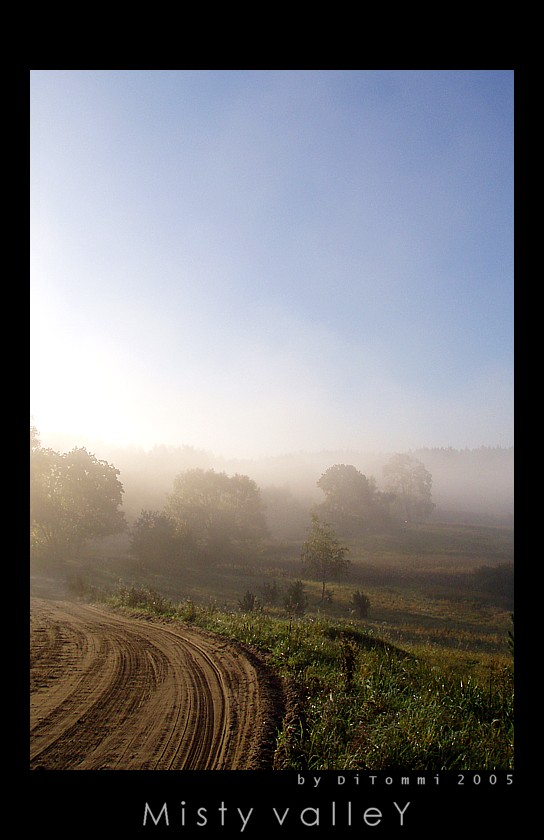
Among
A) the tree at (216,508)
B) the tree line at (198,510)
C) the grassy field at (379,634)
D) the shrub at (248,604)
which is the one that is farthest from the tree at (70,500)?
the shrub at (248,604)

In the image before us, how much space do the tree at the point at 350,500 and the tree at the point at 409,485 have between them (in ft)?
3.00

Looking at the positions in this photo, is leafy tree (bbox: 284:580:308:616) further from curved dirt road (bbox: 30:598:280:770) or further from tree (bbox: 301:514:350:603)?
curved dirt road (bbox: 30:598:280:770)

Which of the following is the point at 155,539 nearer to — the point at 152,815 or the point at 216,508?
the point at 216,508

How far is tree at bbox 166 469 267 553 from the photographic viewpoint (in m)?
19.0

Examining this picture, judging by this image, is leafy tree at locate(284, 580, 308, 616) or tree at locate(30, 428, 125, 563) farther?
tree at locate(30, 428, 125, 563)

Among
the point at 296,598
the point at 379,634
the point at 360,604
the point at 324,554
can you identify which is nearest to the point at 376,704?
the point at 379,634

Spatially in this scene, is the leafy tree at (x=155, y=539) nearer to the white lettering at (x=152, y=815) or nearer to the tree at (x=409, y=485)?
the tree at (x=409, y=485)

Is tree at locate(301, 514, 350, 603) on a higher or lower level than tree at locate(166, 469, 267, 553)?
lower

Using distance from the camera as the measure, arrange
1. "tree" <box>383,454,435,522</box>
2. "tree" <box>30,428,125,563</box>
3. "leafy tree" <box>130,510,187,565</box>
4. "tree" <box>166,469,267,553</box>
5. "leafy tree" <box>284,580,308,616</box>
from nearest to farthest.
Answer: "leafy tree" <box>284,580,308,616</box>
"tree" <box>30,428,125,563</box>
"leafy tree" <box>130,510,187,565</box>
"tree" <box>166,469,267,553</box>
"tree" <box>383,454,435,522</box>

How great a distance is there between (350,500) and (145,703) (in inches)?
510

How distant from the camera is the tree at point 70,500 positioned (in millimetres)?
16734

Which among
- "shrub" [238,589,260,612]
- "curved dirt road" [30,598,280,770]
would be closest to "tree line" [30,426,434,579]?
"shrub" [238,589,260,612]

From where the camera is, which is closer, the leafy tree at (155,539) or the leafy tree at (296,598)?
the leafy tree at (296,598)

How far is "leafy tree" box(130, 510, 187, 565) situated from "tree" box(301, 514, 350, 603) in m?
5.44
